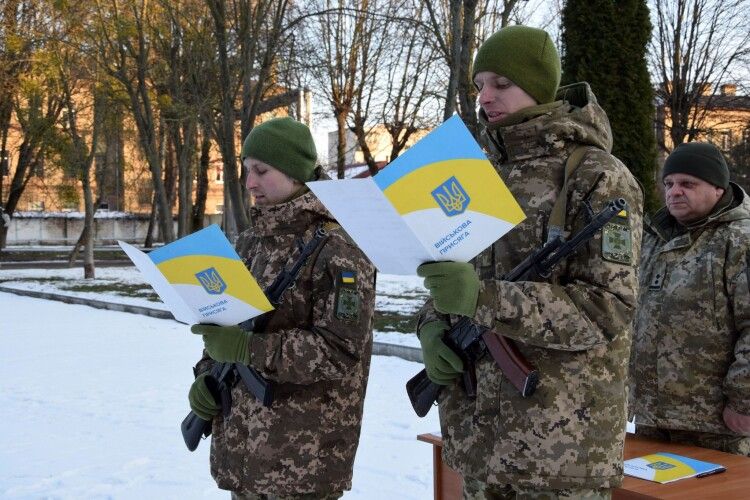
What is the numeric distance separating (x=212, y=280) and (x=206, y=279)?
20mm

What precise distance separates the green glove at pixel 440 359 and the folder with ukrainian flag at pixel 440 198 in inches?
15.2

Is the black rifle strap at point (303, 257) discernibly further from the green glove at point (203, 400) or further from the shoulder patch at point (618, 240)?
the shoulder patch at point (618, 240)

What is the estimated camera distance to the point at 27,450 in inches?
210

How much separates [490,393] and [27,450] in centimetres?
427

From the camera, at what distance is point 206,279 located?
8.09 ft

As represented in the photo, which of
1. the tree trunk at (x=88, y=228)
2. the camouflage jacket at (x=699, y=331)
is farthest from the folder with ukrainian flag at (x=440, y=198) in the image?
the tree trunk at (x=88, y=228)

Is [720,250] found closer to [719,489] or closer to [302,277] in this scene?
[719,489]

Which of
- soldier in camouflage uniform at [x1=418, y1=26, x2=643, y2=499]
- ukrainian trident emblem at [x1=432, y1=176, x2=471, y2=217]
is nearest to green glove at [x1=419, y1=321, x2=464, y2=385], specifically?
soldier in camouflage uniform at [x1=418, y1=26, x2=643, y2=499]

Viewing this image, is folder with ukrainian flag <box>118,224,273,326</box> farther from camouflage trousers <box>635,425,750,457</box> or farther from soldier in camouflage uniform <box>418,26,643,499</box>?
camouflage trousers <box>635,425,750,457</box>

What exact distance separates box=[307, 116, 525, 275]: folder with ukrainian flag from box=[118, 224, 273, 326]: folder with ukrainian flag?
0.70 metres

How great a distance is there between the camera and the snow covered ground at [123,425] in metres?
4.60

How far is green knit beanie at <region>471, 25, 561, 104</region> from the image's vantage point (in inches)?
83.3

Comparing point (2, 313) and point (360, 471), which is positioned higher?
point (360, 471)

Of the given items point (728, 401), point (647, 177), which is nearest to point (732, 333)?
point (728, 401)
